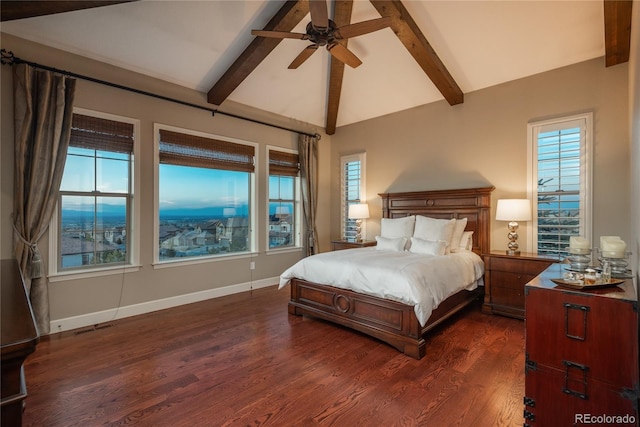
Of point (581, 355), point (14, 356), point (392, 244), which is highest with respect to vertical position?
point (14, 356)

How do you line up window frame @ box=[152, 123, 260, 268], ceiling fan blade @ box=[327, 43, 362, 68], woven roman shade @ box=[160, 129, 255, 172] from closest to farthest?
ceiling fan blade @ box=[327, 43, 362, 68] → window frame @ box=[152, 123, 260, 268] → woven roman shade @ box=[160, 129, 255, 172]

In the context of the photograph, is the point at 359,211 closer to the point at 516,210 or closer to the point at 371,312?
the point at 516,210

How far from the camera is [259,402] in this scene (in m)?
2.11

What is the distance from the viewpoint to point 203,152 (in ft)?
14.8

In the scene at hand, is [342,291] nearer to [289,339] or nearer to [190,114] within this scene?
[289,339]

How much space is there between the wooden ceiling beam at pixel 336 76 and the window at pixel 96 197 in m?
2.89

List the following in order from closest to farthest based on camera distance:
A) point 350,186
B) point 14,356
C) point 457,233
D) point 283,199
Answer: point 14,356, point 457,233, point 283,199, point 350,186

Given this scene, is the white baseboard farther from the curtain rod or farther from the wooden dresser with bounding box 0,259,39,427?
the wooden dresser with bounding box 0,259,39,427

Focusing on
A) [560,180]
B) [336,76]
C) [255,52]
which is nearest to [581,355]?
[560,180]

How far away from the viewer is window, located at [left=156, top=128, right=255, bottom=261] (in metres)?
4.22

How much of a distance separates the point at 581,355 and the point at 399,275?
1406 millimetres

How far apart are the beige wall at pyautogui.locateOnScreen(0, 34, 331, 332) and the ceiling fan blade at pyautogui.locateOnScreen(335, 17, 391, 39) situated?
8.05 ft

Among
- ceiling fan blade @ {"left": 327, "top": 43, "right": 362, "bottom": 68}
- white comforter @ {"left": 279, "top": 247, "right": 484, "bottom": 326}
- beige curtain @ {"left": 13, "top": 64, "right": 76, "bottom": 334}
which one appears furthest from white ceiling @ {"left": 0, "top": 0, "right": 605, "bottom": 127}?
white comforter @ {"left": 279, "top": 247, "right": 484, "bottom": 326}

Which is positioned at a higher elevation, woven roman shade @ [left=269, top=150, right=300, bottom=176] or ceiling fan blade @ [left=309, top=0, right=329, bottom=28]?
ceiling fan blade @ [left=309, top=0, right=329, bottom=28]
